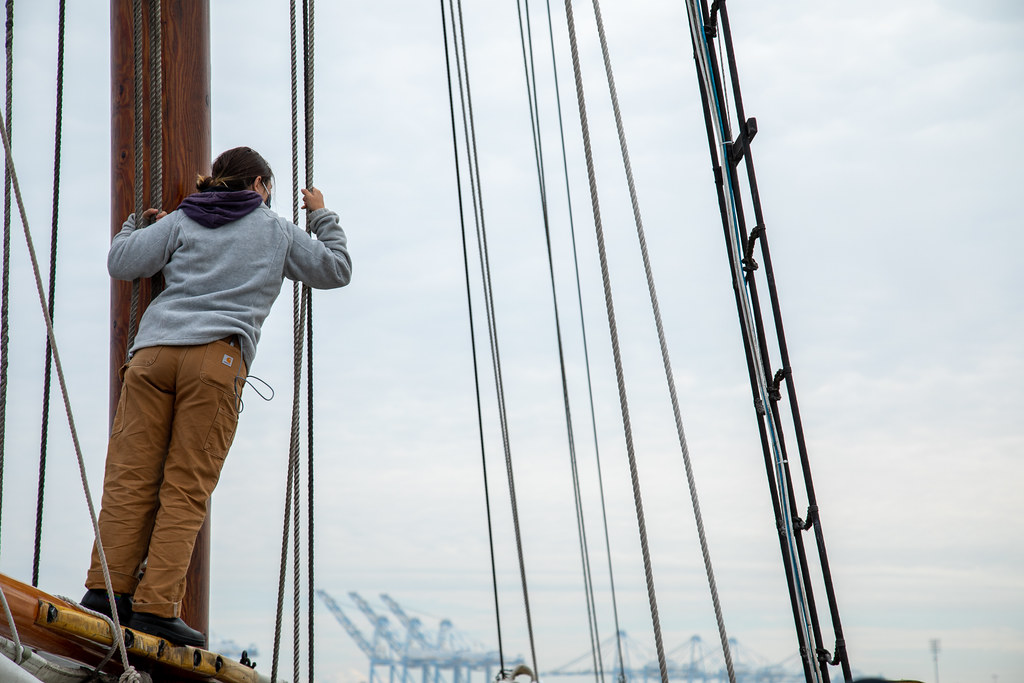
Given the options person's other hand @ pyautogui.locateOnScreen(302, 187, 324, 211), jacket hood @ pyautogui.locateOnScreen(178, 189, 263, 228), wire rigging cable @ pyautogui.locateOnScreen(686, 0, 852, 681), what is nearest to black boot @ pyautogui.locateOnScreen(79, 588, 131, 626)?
jacket hood @ pyautogui.locateOnScreen(178, 189, 263, 228)

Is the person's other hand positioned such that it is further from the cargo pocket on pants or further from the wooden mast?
the cargo pocket on pants

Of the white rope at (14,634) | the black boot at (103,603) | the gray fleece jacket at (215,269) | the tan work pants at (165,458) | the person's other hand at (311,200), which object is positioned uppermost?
the person's other hand at (311,200)

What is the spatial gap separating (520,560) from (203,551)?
3.33 ft

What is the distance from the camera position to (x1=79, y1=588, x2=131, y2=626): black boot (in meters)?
1.87

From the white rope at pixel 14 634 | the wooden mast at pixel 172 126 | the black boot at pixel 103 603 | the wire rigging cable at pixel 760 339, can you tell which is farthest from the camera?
the wire rigging cable at pixel 760 339

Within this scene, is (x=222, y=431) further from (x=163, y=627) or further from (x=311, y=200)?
(x=311, y=200)

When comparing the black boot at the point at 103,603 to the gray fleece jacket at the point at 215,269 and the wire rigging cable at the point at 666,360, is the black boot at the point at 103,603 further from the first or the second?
the wire rigging cable at the point at 666,360

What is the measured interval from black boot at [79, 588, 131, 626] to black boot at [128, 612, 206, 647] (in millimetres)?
38

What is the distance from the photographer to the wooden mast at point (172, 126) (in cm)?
234

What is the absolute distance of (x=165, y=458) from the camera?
205cm

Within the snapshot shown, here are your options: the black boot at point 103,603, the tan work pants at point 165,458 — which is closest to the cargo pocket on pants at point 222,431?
the tan work pants at point 165,458

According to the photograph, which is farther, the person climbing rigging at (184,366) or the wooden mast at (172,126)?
the wooden mast at (172,126)

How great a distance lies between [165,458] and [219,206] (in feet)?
1.85

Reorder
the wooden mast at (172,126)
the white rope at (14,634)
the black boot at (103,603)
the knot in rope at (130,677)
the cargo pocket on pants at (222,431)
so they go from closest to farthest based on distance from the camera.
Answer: the white rope at (14,634) → the knot in rope at (130,677) → the black boot at (103,603) → the cargo pocket on pants at (222,431) → the wooden mast at (172,126)
